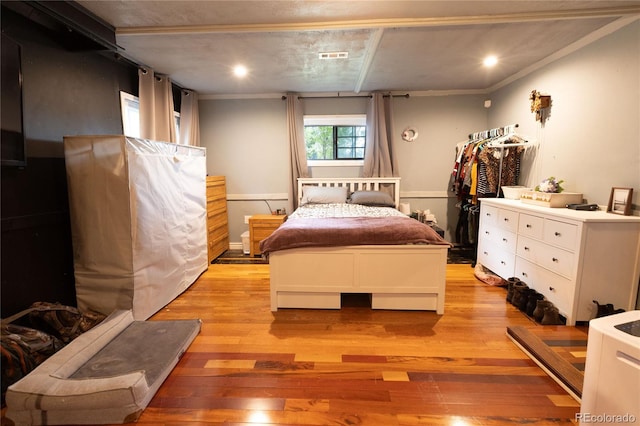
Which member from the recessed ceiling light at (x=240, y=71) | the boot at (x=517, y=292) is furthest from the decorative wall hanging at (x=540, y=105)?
the recessed ceiling light at (x=240, y=71)

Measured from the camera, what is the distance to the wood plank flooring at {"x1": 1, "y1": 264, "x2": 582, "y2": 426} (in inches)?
58.1

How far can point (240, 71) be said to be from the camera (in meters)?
3.35

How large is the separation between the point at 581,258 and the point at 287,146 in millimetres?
3611

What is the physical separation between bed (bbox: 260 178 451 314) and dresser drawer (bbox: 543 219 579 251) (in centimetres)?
88

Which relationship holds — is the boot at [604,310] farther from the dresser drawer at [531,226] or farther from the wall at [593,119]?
the wall at [593,119]

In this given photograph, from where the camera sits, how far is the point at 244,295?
2.92m

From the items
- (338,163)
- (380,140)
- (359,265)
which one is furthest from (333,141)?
(359,265)

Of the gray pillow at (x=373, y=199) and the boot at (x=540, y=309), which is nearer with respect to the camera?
the boot at (x=540, y=309)

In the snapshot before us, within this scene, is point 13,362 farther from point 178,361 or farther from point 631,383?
point 631,383

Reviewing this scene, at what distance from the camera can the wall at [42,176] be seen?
1.87 m

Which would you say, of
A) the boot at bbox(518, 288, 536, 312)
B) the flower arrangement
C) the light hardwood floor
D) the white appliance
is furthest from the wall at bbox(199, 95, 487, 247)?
the white appliance

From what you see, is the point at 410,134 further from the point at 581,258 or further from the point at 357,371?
the point at 357,371

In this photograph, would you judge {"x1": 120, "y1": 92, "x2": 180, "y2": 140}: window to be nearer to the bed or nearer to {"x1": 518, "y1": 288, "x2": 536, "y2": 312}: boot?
the bed

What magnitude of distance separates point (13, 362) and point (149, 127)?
2422 millimetres
